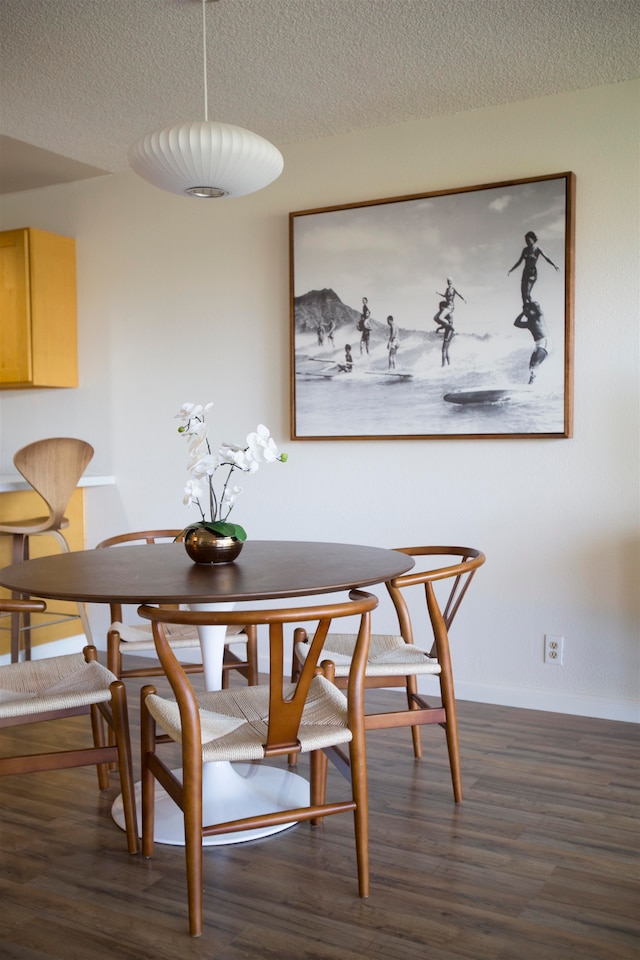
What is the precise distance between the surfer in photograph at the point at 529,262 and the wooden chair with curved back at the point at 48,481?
205cm

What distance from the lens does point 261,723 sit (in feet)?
6.66

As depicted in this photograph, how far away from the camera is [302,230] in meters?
3.95

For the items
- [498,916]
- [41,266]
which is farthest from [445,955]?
[41,266]

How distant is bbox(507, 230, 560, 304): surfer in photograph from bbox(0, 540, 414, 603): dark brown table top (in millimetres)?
1396

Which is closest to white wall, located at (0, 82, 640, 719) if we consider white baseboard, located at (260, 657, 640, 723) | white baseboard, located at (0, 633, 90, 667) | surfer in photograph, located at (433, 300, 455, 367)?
white baseboard, located at (260, 657, 640, 723)

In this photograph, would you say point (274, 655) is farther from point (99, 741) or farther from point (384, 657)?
point (99, 741)

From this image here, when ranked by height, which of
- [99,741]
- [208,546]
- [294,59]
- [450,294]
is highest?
[294,59]

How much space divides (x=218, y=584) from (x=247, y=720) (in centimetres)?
33

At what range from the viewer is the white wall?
3365 millimetres

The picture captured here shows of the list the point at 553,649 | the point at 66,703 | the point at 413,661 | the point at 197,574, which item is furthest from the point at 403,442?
the point at 66,703

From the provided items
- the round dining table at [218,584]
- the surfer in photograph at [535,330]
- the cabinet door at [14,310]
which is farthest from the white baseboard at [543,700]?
the cabinet door at [14,310]

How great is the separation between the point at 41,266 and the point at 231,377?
4.06 ft

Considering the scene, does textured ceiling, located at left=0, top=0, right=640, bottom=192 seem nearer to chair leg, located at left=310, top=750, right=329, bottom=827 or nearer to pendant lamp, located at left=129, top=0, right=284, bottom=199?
pendant lamp, located at left=129, top=0, right=284, bottom=199

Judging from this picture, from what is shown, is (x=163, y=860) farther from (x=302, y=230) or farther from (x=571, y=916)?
(x=302, y=230)
